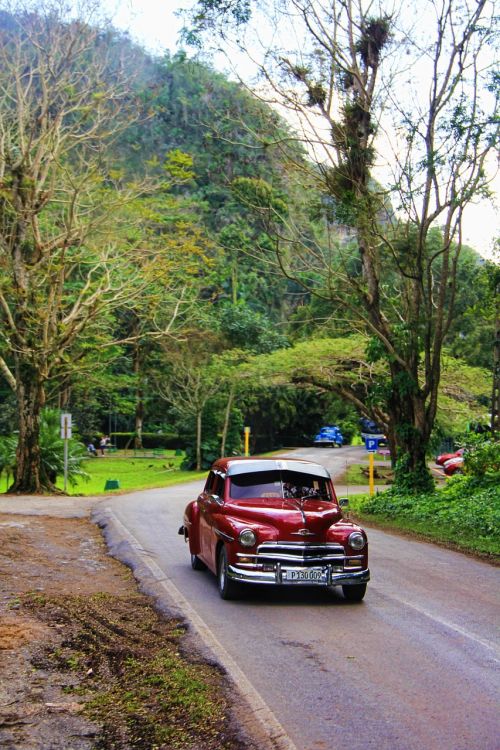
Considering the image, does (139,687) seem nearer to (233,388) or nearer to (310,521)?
(310,521)

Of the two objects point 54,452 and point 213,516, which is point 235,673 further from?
point 54,452

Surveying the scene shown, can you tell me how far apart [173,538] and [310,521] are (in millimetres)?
6936

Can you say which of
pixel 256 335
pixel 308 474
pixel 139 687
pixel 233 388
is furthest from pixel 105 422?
pixel 139 687

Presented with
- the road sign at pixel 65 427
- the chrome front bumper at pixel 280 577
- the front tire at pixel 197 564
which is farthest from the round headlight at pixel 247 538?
the road sign at pixel 65 427

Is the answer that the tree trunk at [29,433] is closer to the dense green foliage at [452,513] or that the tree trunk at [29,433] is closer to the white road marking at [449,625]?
the dense green foliage at [452,513]

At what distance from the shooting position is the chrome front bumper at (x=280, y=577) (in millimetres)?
10016

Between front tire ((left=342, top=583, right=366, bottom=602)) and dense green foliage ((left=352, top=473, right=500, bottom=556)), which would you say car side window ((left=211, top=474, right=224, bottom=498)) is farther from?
dense green foliage ((left=352, top=473, right=500, bottom=556))

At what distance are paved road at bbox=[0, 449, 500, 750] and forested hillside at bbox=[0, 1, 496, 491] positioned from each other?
37.4 ft

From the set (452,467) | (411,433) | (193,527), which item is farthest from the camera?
(452,467)

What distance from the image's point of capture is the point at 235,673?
708 centimetres

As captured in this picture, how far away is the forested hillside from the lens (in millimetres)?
23984

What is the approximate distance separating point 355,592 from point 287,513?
4.08ft

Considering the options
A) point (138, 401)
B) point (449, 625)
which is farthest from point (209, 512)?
point (138, 401)

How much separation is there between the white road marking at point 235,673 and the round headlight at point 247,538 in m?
0.93
